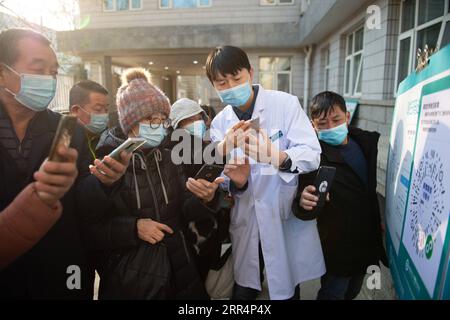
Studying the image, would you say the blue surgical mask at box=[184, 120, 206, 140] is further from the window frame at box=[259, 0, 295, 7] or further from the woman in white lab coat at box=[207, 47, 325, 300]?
the window frame at box=[259, 0, 295, 7]

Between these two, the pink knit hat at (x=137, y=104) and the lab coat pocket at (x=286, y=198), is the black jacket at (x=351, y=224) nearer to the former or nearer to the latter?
the lab coat pocket at (x=286, y=198)

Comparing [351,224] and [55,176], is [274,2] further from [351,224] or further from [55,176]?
[55,176]

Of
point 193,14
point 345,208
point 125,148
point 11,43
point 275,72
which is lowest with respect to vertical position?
point 345,208

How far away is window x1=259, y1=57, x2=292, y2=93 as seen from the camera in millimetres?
11844

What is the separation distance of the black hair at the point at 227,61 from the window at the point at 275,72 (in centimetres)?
1049

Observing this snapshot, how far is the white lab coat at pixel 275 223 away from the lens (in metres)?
1.72

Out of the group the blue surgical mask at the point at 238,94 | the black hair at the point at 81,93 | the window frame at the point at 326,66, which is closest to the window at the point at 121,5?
the window frame at the point at 326,66

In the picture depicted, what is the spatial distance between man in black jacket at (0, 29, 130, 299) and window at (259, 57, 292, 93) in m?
10.9

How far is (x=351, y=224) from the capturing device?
1842 millimetres

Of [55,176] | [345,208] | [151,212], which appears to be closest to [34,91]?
[55,176]

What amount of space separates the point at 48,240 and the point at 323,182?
140 cm

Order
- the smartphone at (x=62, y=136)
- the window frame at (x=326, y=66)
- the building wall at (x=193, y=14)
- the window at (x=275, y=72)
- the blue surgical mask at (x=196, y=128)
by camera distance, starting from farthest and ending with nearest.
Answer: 1. the window at (x=275, y=72)
2. the building wall at (x=193, y=14)
3. the window frame at (x=326, y=66)
4. the blue surgical mask at (x=196, y=128)
5. the smartphone at (x=62, y=136)

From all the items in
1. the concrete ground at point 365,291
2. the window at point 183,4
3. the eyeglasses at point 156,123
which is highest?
the window at point 183,4

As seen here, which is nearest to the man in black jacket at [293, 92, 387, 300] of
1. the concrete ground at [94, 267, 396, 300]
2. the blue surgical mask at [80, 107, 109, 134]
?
the concrete ground at [94, 267, 396, 300]
